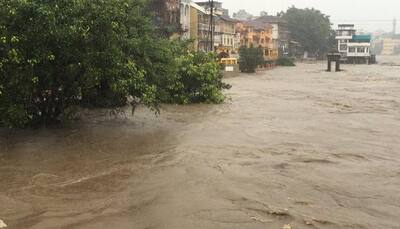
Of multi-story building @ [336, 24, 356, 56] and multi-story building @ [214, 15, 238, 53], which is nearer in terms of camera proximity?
multi-story building @ [214, 15, 238, 53]

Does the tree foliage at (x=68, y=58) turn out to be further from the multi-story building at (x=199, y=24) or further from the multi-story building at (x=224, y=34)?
the multi-story building at (x=224, y=34)

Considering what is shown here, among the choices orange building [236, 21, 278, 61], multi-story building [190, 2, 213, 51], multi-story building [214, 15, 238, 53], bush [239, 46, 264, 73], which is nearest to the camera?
bush [239, 46, 264, 73]

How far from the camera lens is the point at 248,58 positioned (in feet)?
185

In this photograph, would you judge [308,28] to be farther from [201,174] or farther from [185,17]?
[201,174]

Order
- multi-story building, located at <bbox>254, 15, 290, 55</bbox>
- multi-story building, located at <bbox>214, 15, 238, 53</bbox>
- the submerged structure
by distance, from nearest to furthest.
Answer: multi-story building, located at <bbox>214, 15, 238, 53</bbox>
multi-story building, located at <bbox>254, 15, 290, 55</bbox>
the submerged structure

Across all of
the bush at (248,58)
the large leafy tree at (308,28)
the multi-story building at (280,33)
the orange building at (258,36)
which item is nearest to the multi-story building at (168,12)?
the bush at (248,58)

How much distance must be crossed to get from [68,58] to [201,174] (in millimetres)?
4854

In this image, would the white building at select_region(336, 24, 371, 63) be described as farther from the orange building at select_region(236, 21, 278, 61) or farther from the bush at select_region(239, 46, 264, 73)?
the bush at select_region(239, 46, 264, 73)

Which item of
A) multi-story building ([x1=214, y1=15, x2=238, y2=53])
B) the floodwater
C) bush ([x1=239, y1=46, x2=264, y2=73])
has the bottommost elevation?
the floodwater

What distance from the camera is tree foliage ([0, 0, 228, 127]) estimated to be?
11.4 m

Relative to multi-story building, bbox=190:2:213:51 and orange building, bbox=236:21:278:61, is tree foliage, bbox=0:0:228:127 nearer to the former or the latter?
multi-story building, bbox=190:2:213:51

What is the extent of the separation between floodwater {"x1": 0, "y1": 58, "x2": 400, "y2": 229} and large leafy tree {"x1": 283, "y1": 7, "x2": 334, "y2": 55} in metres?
91.5

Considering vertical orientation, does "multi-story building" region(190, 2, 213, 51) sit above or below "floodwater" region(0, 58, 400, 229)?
above

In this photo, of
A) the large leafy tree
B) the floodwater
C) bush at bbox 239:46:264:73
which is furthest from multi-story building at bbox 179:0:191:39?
the large leafy tree
